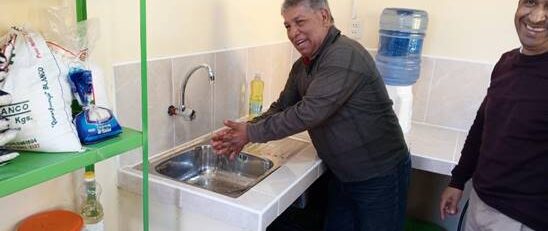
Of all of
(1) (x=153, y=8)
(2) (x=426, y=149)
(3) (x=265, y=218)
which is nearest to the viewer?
(3) (x=265, y=218)

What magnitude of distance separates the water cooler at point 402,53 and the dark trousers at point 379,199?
1.59 ft

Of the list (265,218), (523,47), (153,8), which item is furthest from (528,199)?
(153,8)

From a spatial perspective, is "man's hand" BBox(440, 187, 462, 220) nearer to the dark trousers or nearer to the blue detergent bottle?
the dark trousers

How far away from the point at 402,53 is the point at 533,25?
3.51 feet

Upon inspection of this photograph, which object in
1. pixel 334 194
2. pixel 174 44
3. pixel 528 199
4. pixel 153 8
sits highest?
pixel 153 8

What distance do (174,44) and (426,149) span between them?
1237 mm

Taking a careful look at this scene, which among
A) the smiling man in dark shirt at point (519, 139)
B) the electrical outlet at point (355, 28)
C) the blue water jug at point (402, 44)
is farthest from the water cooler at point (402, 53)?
the smiling man in dark shirt at point (519, 139)

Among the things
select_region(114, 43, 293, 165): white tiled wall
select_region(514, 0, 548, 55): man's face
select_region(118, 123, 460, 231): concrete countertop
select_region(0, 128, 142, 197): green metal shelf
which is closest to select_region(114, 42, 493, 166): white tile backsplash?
select_region(114, 43, 293, 165): white tiled wall

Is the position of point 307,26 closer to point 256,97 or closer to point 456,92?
point 256,97

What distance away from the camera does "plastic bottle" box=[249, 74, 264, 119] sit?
6.59 ft

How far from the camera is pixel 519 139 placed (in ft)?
3.89

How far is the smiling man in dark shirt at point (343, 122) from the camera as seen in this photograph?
4.47 ft

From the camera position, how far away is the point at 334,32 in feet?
4.77

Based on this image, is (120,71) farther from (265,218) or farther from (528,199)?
(528,199)
